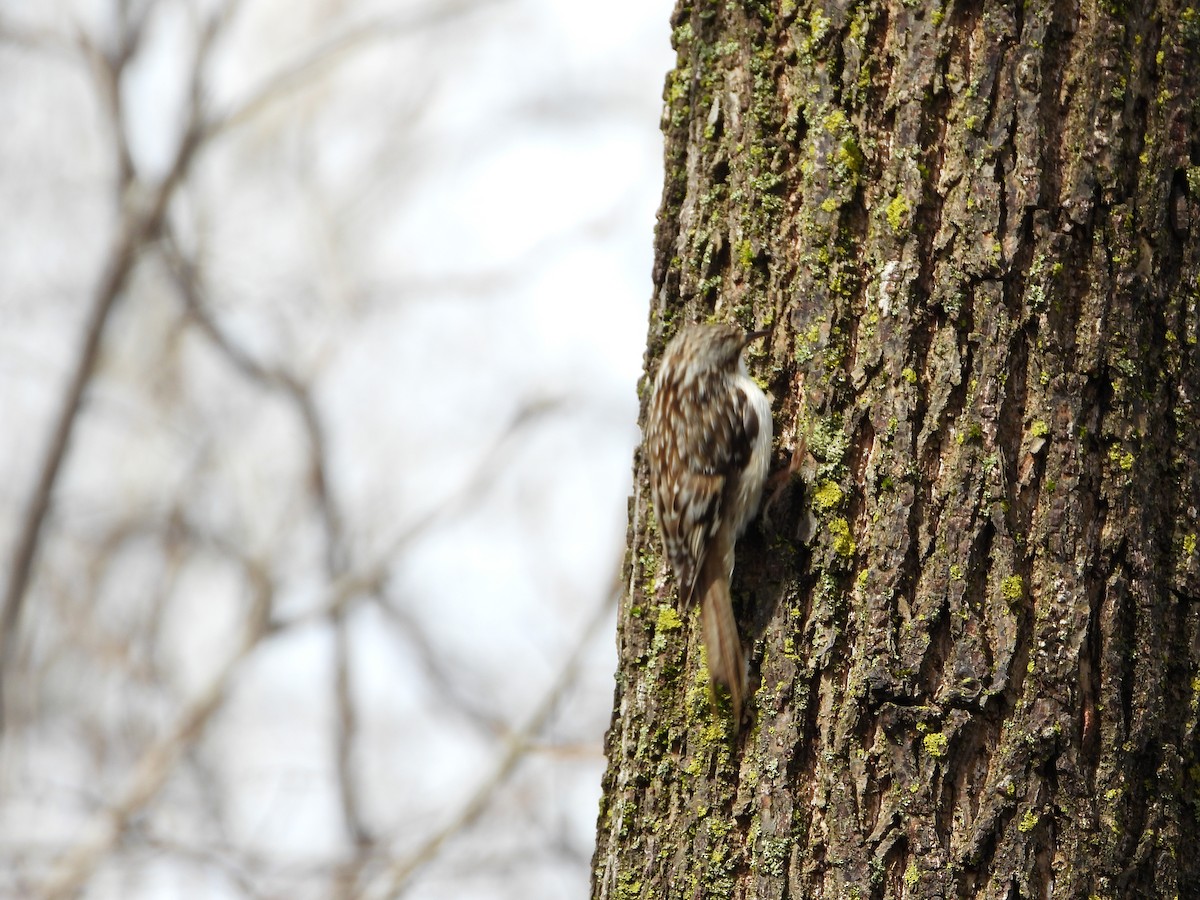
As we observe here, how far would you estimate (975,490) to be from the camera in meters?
2.32

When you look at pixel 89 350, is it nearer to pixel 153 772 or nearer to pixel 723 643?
pixel 153 772

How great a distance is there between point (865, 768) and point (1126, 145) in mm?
1308

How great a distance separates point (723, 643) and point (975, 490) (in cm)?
60

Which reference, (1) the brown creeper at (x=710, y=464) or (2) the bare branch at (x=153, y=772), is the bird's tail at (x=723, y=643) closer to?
(1) the brown creeper at (x=710, y=464)

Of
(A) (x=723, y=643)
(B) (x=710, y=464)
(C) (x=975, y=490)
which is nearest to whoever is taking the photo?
(C) (x=975, y=490)

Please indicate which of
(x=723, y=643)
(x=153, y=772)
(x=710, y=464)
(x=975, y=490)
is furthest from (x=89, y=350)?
(x=975, y=490)

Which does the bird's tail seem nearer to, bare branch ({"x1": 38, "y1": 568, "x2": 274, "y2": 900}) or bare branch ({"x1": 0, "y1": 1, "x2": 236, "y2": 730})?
bare branch ({"x1": 38, "y1": 568, "x2": 274, "y2": 900})

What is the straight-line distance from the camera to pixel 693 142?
9.18ft

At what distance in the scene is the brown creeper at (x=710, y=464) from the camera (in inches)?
102

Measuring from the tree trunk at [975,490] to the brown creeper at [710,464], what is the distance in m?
0.08

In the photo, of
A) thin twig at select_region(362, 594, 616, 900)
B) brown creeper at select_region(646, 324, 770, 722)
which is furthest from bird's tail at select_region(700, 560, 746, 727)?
thin twig at select_region(362, 594, 616, 900)

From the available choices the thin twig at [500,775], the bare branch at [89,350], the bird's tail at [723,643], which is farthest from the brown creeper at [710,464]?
the bare branch at [89,350]

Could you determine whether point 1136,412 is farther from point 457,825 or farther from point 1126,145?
point 457,825

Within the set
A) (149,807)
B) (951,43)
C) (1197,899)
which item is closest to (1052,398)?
(951,43)
